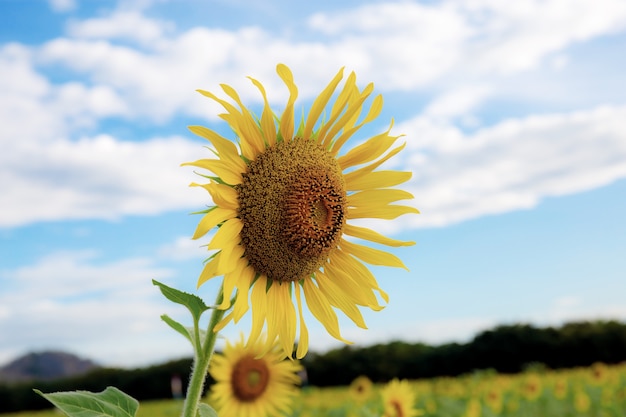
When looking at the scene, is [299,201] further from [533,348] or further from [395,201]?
[533,348]

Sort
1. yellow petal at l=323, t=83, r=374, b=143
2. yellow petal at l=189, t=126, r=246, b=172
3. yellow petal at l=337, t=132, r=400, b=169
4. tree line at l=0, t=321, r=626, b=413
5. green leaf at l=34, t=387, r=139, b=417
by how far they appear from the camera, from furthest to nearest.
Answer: tree line at l=0, t=321, r=626, b=413
yellow petal at l=337, t=132, r=400, b=169
yellow petal at l=323, t=83, r=374, b=143
yellow petal at l=189, t=126, r=246, b=172
green leaf at l=34, t=387, r=139, b=417

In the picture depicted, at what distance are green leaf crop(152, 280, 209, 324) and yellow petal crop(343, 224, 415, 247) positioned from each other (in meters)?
0.78

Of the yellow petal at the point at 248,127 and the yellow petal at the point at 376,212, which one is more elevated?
the yellow petal at the point at 248,127

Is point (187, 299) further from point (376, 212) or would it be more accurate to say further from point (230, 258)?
point (376, 212)

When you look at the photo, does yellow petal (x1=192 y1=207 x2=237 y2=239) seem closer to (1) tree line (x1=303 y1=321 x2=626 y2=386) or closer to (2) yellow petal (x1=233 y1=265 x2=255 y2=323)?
(2) yellow petal (x1=233 y1=265 x2=255 y2=323)

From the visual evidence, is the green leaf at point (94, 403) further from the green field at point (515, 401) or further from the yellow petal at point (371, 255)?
the green field at point (515, 401)

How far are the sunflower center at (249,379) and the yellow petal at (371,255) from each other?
8.67 ft

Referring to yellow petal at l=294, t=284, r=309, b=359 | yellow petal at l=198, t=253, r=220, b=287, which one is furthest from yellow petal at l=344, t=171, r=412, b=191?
yellow petal at l=198, t=253, r=220, b=287

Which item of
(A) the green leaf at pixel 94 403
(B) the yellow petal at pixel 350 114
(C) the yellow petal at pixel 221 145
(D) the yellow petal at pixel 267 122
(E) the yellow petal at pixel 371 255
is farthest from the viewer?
(E) the yellow petal at pixel 371 255

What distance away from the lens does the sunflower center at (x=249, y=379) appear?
17.2 ft

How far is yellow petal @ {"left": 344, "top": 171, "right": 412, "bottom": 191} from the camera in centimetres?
282

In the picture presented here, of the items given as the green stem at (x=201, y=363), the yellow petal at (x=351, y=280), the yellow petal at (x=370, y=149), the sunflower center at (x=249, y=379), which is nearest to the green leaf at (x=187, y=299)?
the green stem at (x=201, y=363)

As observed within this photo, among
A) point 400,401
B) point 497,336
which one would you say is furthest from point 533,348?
point 400,401

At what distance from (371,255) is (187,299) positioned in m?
0.89
